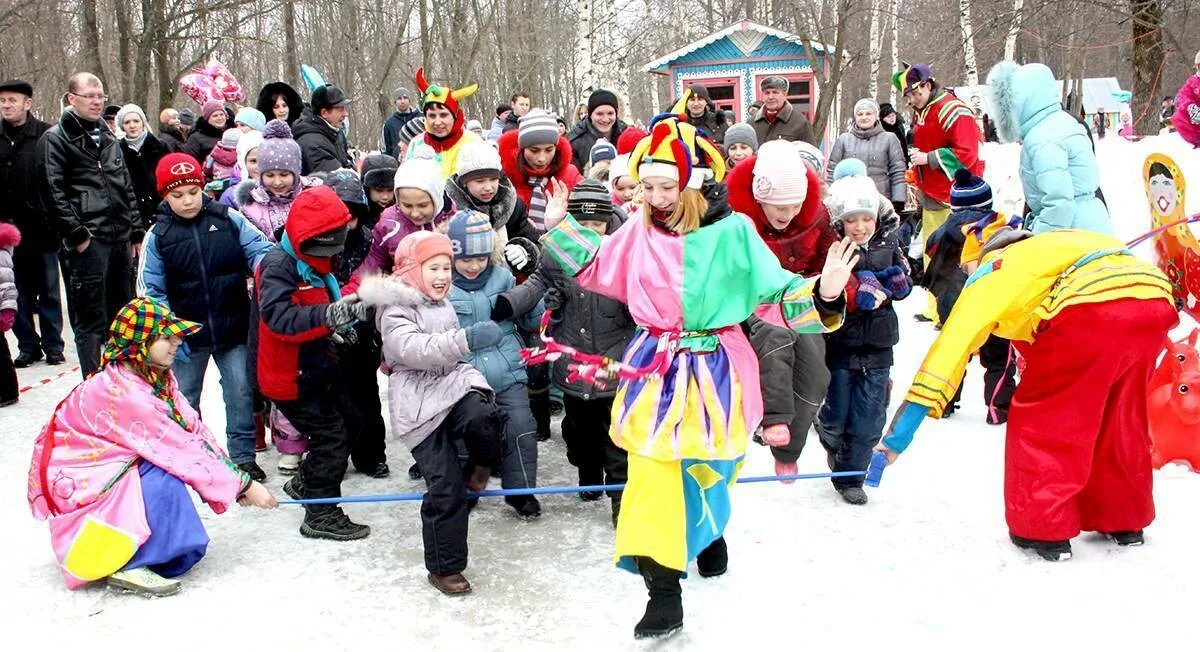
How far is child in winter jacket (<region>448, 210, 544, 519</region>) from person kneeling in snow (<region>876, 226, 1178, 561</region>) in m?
1.76

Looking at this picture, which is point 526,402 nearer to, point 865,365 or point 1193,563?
point 865,365

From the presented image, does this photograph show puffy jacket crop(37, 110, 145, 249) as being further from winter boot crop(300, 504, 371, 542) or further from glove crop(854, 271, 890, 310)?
glove crop(854, 271, 890, 310)

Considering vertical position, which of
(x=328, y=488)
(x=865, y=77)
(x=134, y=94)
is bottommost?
(x=328, y=488)

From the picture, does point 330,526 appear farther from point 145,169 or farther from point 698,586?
point 145,169

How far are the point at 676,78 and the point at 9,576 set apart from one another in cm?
1835

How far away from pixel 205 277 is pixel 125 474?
1342mm

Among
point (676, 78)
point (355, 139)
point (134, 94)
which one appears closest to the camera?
point (134, 94)

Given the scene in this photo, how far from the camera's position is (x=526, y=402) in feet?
15.8

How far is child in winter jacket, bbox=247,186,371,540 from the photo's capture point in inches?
171

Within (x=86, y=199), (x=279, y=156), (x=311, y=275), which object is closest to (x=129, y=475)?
(x=311, y=275)

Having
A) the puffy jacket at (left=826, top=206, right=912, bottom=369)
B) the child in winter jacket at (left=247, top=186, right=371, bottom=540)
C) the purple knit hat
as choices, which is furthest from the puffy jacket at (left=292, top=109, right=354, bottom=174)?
the puffy jacket at (left=826, top=206, right=912, bottom=369)

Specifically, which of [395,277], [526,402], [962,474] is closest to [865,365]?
[962,474]

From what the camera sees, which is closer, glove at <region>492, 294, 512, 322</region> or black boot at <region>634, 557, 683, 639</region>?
black boot at <region>634, 557, 683, 639</region>

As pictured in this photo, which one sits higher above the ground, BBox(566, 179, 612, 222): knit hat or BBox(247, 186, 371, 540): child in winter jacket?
BBox(566, 179, 612, 222): knit hat
